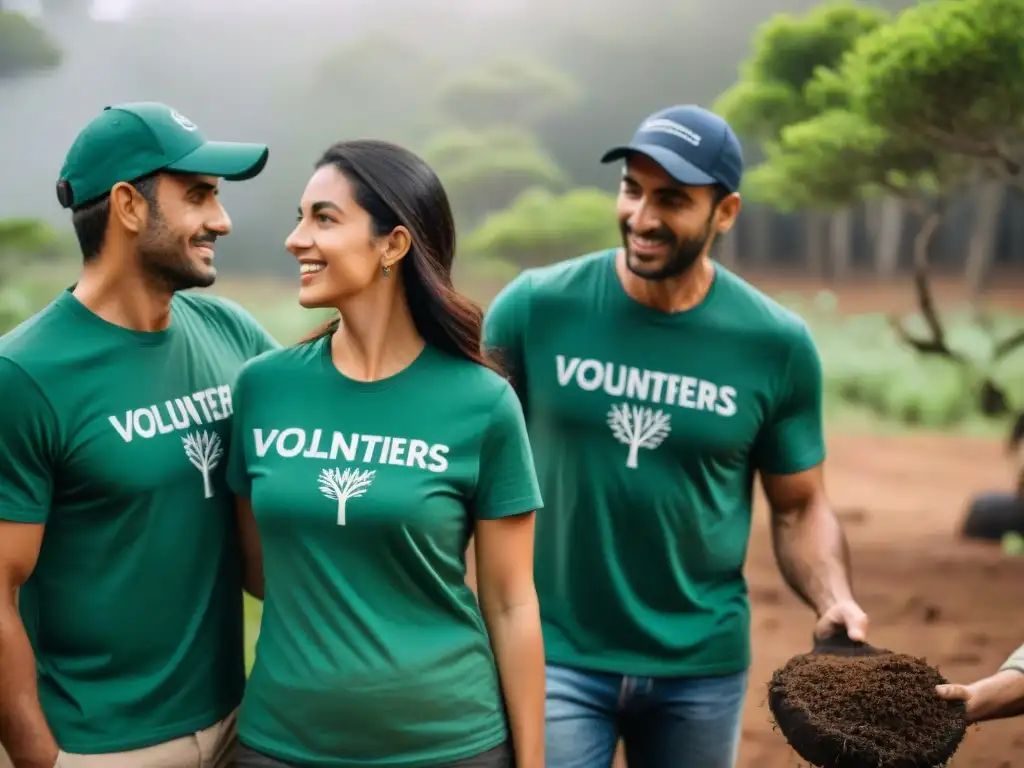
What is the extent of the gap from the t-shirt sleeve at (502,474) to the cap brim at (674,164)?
62cm

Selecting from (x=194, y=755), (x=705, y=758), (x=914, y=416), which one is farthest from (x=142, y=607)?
(x=914, y=416)

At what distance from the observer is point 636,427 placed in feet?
7.25

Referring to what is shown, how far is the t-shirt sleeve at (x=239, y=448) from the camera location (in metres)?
1.83

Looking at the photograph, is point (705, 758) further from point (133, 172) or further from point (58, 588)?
point (133, 172)

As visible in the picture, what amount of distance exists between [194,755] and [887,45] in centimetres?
387

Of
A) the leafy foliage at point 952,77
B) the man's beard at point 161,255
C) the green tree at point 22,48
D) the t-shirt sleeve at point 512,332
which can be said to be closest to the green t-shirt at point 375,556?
the man's beard at point 161,255

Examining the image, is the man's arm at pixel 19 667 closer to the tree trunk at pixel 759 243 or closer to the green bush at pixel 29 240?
the green bush at pixel 29 240

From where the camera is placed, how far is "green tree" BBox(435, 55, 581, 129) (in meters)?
5.84

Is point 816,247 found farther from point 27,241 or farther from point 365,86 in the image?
point 27,241

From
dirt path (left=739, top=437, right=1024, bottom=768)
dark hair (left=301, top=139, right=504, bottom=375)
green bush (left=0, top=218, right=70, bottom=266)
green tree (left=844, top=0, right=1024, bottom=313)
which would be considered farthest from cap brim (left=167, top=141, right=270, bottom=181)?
green bush (left=0, top=218, right=70, bottom=266)

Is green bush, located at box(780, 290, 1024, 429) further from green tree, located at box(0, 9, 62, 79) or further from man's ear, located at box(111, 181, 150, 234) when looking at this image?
man's ear, located at box(111, 181, 150, 234)

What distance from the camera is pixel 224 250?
584 centimetres

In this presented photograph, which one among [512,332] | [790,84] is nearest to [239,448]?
[512,332]

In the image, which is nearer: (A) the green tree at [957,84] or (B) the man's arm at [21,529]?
(B) the man's arm at [21,529]
